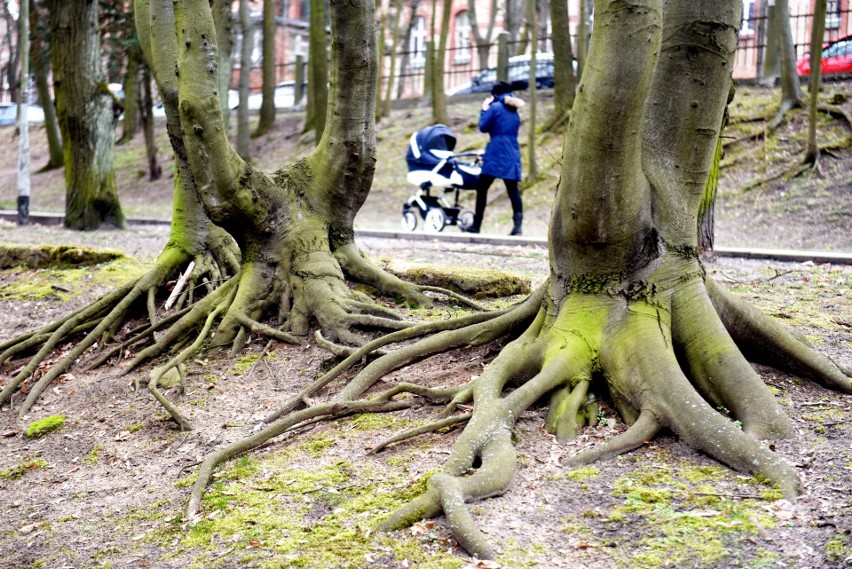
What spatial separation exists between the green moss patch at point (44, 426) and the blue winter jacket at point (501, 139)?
28.9 ft

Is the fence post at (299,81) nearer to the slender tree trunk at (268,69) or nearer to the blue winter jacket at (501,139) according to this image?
the slender tree trunk at (268,69)

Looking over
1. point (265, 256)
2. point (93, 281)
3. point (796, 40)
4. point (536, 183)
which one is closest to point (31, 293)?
point (93, 281)

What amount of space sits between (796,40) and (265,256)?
2264 cm

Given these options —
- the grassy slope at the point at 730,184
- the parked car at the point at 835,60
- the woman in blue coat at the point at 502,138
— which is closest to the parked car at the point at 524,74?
the grassy slope at the point at 730,184

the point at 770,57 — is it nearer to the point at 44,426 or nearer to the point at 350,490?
the point at 44,426

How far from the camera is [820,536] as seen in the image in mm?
3652

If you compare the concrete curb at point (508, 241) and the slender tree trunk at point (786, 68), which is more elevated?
the slender tree trunk at point (786, 68)

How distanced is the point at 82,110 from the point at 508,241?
7.19 metres

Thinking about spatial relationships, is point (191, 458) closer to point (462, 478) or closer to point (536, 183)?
point (462, 478)

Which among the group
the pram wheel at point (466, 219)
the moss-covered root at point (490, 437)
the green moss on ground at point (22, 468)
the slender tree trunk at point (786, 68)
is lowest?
the green moss on ground at point (22, 468)

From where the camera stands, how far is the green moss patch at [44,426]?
6.38 m

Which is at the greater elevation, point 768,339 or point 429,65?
point 429,65

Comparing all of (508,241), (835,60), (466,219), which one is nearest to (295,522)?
(508,241)

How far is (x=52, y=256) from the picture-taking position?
11086 millimetres
